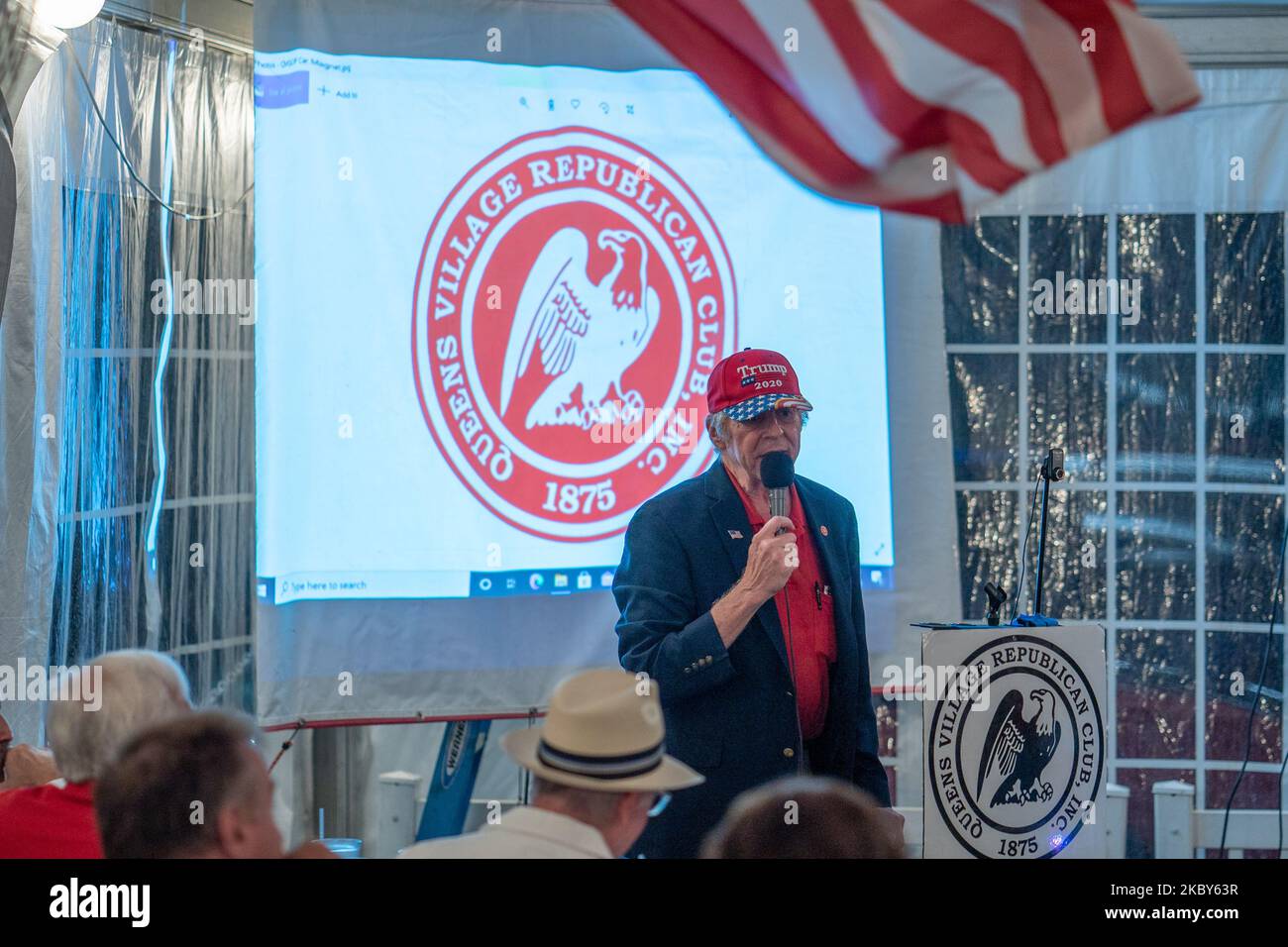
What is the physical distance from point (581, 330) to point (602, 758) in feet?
7.05

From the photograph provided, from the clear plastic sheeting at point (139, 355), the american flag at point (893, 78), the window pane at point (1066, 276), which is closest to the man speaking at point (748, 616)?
the american flag at point (893, 78)

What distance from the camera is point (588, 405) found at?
3816 millimetres

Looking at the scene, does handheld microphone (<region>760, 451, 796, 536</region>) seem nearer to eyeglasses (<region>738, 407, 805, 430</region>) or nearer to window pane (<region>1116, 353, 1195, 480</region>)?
eyeglasses (<region>738, 407, 805, 430</region>)

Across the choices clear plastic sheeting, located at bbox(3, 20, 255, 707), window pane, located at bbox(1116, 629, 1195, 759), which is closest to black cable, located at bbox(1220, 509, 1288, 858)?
window pane, located at bbox(1116, 629, 1195, 759)

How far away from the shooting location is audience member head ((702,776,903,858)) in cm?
157

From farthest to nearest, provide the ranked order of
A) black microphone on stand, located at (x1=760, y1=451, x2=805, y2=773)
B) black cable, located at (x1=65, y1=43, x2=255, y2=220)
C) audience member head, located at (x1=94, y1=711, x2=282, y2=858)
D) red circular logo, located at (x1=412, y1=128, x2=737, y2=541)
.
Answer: red circular logo, located at (x1=412, y1=128, x2=737, y2=541) → black cable, located at (x1=65, y1=43, x2=255, y2=220) → black microphone on stand, located at (x1=760, y1=451, x2=805, y2=773) → audience member head, located at (x1=94, y1=711, x2=282, y2=858)

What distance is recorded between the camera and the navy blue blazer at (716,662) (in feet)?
8.44

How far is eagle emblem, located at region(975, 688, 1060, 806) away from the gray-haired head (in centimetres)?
151

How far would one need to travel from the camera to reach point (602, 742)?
1.87 metres

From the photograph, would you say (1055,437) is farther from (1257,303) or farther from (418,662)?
(418,662)

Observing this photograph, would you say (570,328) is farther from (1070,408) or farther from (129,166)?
(1070,408)

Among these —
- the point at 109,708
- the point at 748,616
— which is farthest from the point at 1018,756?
the point at 109,708
